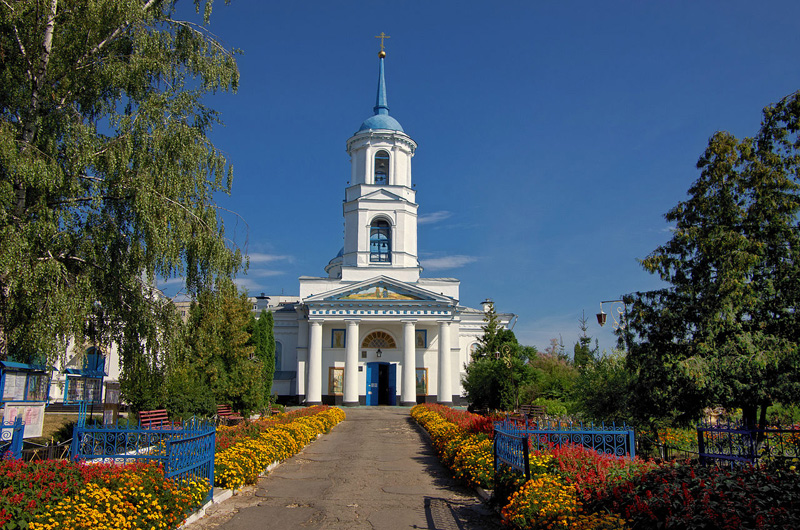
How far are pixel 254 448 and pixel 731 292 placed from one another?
9.48 meters

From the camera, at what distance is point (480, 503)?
9.48 metres

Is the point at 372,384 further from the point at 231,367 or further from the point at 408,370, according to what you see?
the point at 231,367

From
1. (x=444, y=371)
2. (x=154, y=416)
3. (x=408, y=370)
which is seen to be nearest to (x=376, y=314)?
(x=408, y=370)

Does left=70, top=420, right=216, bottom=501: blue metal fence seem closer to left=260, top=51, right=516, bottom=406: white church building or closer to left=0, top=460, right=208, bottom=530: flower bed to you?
left=0, top=460, right=208, bottom=530: flower bed

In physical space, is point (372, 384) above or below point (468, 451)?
above

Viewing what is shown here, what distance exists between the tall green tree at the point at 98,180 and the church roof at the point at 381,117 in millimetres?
26278

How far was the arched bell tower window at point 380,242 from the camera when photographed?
3731cm

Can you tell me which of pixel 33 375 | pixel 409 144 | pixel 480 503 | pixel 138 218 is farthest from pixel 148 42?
pixel 409 144

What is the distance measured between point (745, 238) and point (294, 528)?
9.58 m

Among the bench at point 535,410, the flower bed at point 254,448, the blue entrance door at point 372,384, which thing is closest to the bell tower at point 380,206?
the blue entrance door at point 372,384

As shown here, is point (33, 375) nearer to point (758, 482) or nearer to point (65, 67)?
point (65, 67)

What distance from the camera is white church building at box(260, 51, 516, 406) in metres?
34.4

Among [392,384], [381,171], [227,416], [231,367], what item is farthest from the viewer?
[381,171]

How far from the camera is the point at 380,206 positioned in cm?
3716
